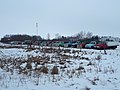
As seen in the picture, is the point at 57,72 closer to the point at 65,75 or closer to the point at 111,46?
the point at 65,75

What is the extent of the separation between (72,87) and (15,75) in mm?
3181

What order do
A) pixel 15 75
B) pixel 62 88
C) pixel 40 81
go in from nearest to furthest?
1. pixel 62 88
2. pixel 40 81
3. pixel 15 75

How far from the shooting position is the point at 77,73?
1091 centimetres

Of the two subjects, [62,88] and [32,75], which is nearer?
[62,88]

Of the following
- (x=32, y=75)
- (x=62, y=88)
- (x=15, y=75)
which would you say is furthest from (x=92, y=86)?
(x=15, y=75)

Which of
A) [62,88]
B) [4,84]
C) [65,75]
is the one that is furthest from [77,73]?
[4,84]

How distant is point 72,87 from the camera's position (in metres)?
8.68

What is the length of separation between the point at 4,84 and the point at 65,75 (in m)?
3.19

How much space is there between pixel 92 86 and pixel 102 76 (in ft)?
6.20

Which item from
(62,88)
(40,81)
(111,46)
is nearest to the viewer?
(62,88)

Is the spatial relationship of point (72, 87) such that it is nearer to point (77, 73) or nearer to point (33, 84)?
point (33, 84)

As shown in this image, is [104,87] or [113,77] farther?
[113,77]

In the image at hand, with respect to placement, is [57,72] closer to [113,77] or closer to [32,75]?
[32,75]

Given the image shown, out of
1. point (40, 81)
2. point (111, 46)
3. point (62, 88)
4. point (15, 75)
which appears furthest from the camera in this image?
point (111, 46)
